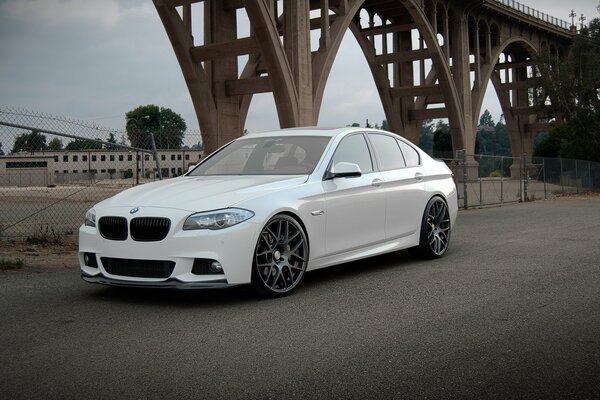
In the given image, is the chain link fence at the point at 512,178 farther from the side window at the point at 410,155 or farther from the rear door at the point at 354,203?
the rear door at the point at 354,203

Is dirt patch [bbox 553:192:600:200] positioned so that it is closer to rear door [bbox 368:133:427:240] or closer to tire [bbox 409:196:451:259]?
tire [bbox 409:196:451:259]

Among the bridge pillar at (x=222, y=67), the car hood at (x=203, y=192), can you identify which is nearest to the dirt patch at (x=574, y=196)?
the bridge pillar at (x=222, y=67)

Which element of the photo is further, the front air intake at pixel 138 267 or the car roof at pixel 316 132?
the car roof at pixel 316 132

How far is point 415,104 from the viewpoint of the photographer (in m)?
55.3

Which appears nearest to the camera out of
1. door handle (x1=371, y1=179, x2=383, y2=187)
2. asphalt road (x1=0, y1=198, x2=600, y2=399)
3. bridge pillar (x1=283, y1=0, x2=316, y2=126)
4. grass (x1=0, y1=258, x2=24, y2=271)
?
asphalt road (x1=0, y1=198, x2=600, y2=399)

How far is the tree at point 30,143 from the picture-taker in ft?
35.7

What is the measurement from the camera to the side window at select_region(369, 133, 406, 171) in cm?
762

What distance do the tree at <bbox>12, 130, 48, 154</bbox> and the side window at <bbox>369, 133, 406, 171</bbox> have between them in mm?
6143

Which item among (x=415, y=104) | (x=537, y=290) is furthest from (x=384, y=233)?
(x=415, y=104)

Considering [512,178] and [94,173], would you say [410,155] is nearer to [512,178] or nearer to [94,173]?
[94,173]

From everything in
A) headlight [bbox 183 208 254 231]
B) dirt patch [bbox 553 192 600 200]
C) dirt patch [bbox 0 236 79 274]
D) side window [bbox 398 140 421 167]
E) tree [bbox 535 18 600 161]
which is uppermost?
tree [bbox 535 18 600 161]

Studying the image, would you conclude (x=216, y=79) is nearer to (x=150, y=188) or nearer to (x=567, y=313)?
(x=150, y=188)

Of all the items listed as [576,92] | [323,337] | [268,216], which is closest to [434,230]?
[268,216]

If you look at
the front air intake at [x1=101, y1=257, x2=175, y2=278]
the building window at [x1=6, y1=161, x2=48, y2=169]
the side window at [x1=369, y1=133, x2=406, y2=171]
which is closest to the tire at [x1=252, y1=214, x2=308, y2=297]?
the front air intake at [x1=101, y1=257, x2=175, y2=278]
